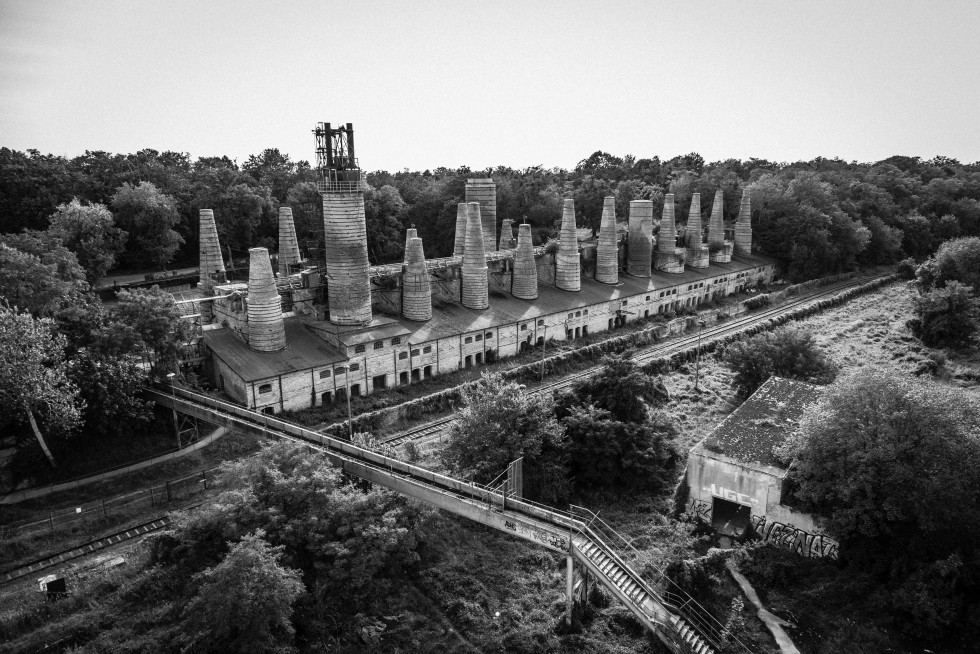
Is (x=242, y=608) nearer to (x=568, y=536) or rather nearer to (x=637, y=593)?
(x=568, y=536)

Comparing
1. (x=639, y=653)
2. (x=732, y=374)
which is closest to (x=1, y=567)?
(x=639, y=653)

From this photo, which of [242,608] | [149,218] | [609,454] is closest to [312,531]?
[242,608]

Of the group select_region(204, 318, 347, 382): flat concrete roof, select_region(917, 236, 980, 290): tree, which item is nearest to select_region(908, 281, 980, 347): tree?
select_region(917, 236, 980, 290): tree

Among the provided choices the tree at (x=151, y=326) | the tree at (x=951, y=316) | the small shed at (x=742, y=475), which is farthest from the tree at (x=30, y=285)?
the tree at (x=951, y=316)

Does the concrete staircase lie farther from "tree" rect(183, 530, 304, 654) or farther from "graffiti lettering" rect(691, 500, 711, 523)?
"tree" rect(183, 530, 304, 654)

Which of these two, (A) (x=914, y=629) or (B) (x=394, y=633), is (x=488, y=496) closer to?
(B) (x=394, y=633)
